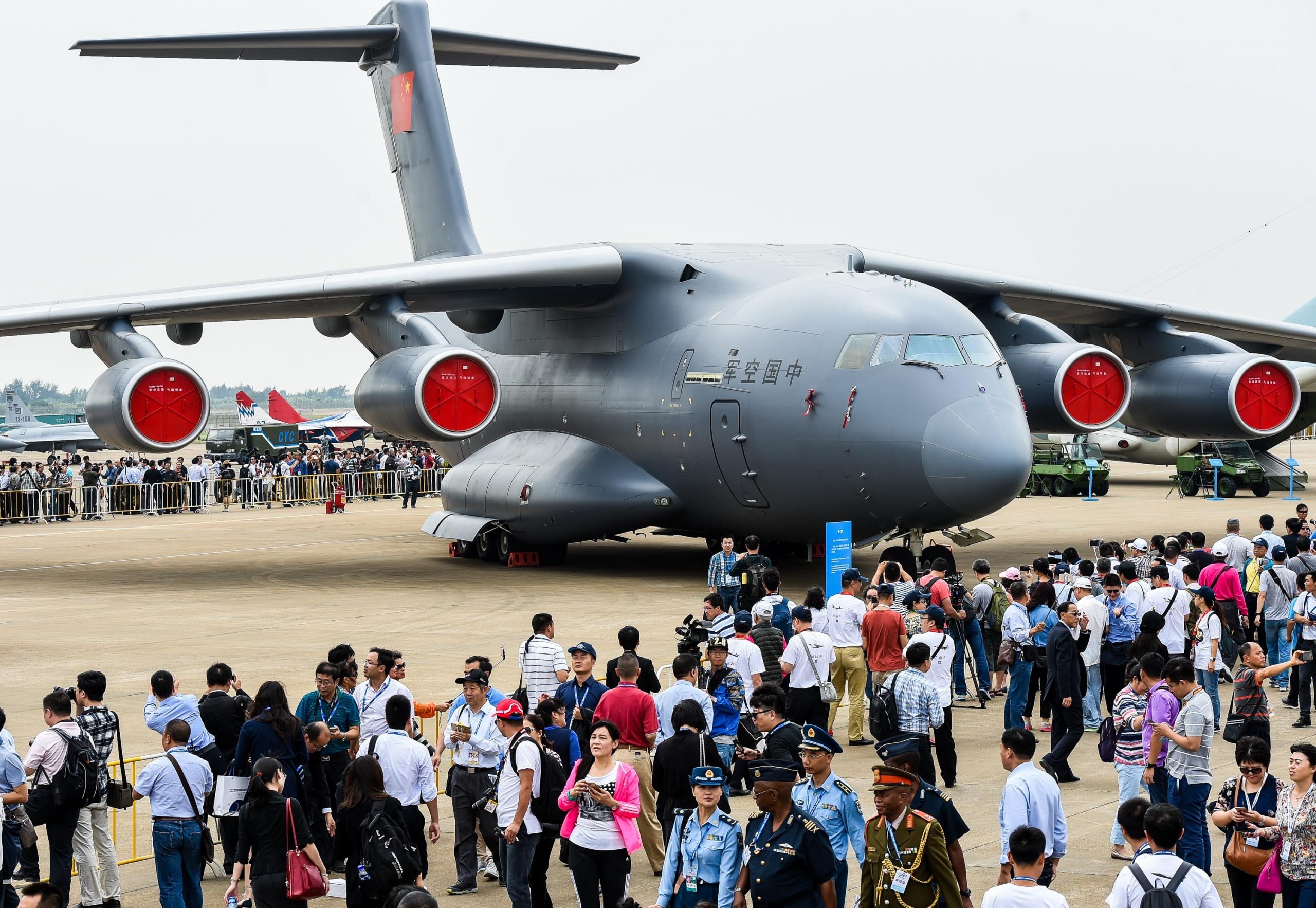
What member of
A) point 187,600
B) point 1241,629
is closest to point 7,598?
point 187,600

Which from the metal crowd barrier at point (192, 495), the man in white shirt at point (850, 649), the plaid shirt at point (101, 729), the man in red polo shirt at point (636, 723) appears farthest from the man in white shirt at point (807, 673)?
the metal crowd barrier at point (192, 495)

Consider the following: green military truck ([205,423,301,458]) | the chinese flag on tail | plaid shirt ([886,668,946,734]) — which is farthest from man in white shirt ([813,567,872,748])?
green military truck ([205,423,301,458])

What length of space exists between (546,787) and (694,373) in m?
11.6

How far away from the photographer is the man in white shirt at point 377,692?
8180 mm

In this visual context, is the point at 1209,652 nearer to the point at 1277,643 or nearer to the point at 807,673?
the point at 1277,643

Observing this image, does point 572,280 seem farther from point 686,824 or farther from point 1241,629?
point 686,824

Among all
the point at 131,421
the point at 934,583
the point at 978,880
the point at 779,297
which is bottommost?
the point at 978,880

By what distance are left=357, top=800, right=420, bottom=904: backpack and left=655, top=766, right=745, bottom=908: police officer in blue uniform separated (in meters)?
1.10

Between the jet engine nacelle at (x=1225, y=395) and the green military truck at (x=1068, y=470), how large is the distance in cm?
1350

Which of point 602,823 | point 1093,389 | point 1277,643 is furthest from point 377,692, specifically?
point 1093,389

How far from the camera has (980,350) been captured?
1700 cm

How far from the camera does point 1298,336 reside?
2273 centimetres

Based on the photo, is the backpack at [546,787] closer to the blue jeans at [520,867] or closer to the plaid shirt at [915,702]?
the blue jeans at [520,867]

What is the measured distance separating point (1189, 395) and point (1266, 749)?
15982 mm
